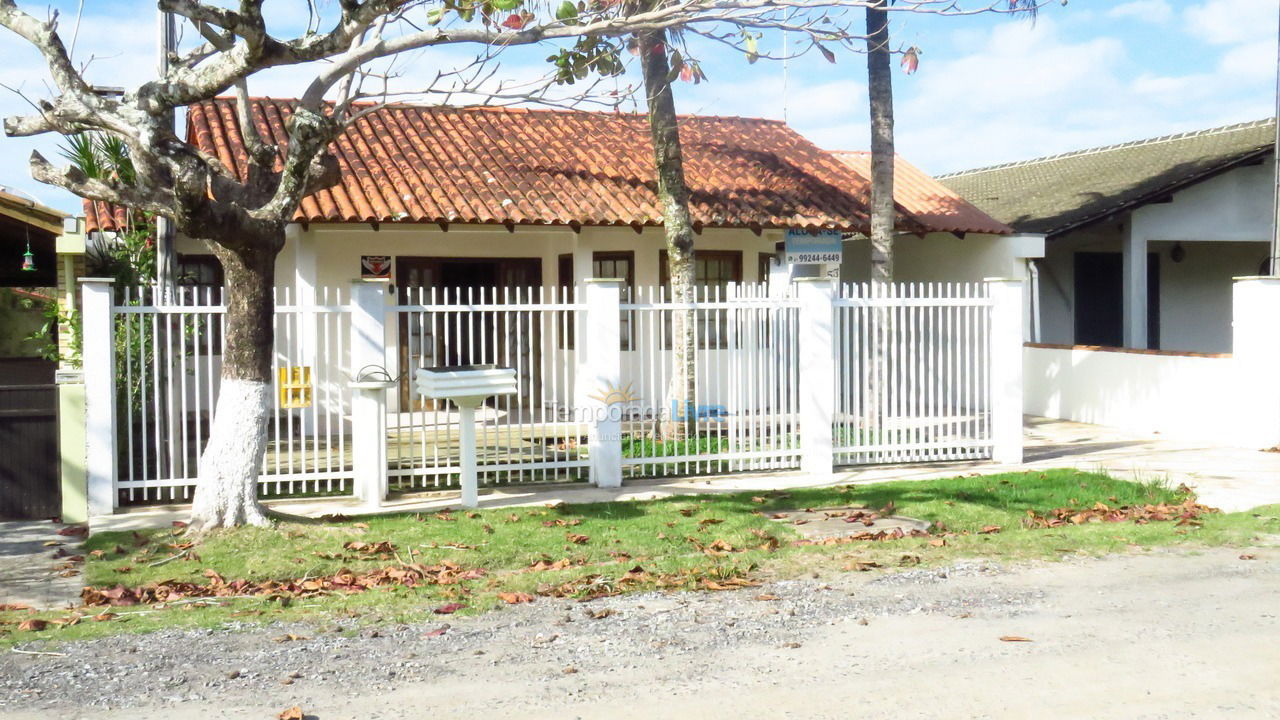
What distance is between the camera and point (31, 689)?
5375 millimetres

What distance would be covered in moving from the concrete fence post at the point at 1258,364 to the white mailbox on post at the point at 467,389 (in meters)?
8.85

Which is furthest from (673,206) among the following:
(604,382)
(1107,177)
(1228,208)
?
(1107,177)

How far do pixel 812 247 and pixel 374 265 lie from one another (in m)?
6.04

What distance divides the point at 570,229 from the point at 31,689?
11.2 meters

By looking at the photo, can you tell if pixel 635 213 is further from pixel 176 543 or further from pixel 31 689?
pixel 31 689

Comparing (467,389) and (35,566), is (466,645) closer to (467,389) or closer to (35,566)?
(35,566)

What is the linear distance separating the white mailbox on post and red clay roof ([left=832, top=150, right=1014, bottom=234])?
9.37m

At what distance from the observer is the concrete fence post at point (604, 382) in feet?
34.9

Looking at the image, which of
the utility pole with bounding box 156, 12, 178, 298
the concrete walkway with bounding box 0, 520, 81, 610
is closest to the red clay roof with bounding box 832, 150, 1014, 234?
the utility pole with bounding box 156, 12, 178, 298

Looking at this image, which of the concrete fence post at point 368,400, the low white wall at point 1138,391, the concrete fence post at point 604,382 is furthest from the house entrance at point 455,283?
the low white wall at point 1138,391

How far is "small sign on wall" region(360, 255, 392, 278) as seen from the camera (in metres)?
15.5

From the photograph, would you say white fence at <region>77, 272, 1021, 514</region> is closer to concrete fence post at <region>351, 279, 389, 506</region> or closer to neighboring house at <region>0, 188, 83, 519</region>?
concrete fence post at <region>351, 279, 389, 506</region>

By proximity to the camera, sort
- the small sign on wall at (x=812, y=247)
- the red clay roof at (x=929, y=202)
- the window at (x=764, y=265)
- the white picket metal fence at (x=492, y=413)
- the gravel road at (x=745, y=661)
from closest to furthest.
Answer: the gravel road at (x=745, y=661), the white picket metal fence at (x=492, y=413), the small sign on wall at (x=812, y=247), the window at (x=764, y=265), the red clay roof at (x=929, y=202)

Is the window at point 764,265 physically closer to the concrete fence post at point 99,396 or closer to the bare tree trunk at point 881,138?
the bare tree trunk at point 881,138
